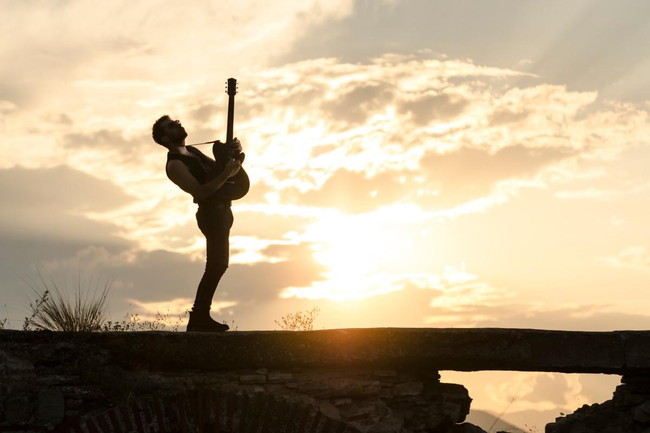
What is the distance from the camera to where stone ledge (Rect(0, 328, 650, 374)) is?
542 cm

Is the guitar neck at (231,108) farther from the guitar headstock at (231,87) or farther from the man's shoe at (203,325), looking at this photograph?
the man's shoe at (203,325)

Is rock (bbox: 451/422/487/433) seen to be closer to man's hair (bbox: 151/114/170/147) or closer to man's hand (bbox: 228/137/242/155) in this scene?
man's hand (bbox: 228/137/242/155)

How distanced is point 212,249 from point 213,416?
1404 mm

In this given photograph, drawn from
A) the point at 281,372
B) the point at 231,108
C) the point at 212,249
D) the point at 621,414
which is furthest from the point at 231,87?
the point at 621,414

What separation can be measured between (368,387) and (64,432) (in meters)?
1.96

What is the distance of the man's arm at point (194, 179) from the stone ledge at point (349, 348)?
116 centimetres


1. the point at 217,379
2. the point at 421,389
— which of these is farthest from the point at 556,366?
the point at 217,379

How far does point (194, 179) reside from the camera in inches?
243

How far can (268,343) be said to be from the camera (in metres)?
5.44

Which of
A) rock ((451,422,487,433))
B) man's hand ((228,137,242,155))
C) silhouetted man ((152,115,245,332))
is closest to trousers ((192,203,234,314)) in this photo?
silhouetted man ((152,115,245,332))

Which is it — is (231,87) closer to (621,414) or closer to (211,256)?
(211,256)

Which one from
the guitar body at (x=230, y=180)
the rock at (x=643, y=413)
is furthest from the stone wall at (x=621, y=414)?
the guitar body at (x=230, y=180)

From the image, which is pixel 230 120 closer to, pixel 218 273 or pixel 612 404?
pixel 218 273

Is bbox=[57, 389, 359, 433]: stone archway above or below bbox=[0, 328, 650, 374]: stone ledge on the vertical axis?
below
